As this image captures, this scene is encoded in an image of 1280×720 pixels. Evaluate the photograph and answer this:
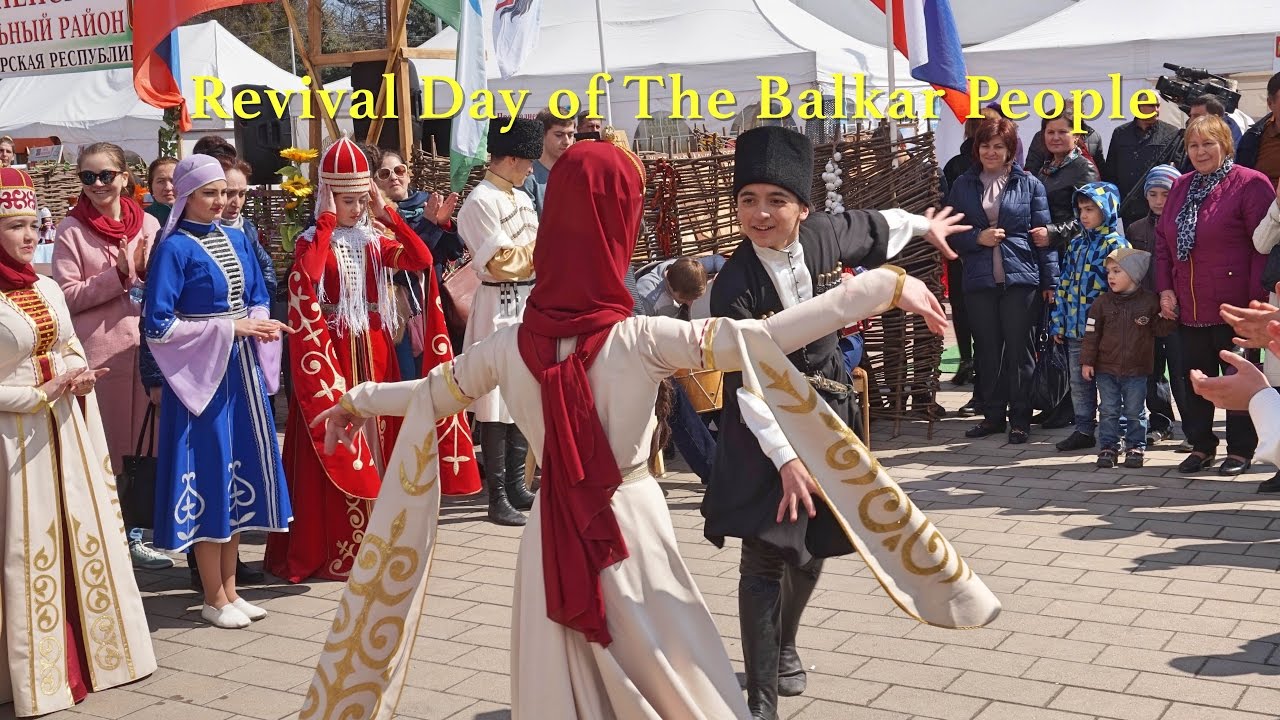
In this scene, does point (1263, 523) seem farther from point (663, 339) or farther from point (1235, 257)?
point (663, 339)

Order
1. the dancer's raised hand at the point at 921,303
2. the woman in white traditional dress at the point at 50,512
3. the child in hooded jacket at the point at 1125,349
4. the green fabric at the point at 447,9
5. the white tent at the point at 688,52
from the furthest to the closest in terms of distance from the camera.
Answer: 1. the white tent at the point at 688,52
2. the green fabric at the point at 447,9
3. the child in hooded jacket at the point at 1125,349
4. the woman in white traditional dress at the point at 50,512
5. the dancer's raised hand at the point at 921,303

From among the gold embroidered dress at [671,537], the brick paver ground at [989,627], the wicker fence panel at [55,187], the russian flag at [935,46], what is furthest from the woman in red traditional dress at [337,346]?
the wicker fence panel at [55,187]

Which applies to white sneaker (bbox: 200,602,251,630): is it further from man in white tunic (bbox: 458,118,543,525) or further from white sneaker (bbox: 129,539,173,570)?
man in white tunic (bbox: 458,118,543,525)

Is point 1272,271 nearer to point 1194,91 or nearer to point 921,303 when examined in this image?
point 1194,91

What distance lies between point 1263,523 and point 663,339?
4417mm

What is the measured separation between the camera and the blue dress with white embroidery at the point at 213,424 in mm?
5478

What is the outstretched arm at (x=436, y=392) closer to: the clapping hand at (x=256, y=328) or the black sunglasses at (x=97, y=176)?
the clapping hand at (x=256, y=328)

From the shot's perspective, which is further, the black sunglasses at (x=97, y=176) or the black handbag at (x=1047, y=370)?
the black handbag at (x=1047, y=370)

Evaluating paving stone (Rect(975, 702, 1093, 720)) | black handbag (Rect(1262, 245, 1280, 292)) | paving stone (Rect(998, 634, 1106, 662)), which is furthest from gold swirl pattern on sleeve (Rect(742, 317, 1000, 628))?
black handbag (Rect(1262, 245, 1280, 292))

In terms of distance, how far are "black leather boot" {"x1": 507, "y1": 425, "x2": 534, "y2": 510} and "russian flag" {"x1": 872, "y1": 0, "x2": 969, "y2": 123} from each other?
424 cm

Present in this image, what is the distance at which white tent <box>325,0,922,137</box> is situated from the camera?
17.4 metres

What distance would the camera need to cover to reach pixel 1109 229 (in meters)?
8.23

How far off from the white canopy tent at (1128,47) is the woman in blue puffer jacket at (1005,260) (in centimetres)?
609

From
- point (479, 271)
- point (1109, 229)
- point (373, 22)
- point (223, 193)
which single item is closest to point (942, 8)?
point (1109, 229)
